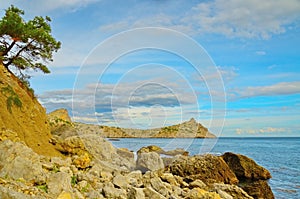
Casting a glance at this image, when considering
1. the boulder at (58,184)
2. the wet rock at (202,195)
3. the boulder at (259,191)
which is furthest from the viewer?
the boulder at (259,191)

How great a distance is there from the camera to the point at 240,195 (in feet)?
47.1

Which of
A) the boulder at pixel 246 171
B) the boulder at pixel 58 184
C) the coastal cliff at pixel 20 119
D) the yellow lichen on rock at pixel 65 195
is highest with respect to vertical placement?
the coastal cliff at pixel 20 119

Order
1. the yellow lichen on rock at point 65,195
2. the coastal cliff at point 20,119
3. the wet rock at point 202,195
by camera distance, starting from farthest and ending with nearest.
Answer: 1. the coastal cliff at point 20,119
2. the wet rock at point 202,195
3. the yellow lichen on rock at point 65,195

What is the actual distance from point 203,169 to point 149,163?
3.51 meters

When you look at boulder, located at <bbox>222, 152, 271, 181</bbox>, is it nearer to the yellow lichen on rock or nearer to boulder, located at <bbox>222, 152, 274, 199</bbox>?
boulder, located at <bbox>222, 152, 274, 199</bbox>

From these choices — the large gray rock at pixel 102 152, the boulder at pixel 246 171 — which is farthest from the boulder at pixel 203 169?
the large gray rock at pixel 102 152

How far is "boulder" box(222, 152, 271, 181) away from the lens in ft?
80.6

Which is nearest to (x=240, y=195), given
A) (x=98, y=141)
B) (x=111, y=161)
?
(x=111, y=161)

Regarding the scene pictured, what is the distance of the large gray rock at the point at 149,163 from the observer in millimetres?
20750

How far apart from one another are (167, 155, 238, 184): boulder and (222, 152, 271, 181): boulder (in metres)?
2.89

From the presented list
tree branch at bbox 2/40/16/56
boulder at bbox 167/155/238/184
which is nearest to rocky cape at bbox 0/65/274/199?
boulder at bbox 167/155/238/184

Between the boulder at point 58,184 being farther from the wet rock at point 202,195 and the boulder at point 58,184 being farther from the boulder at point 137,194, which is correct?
the wet rock at point 202,195

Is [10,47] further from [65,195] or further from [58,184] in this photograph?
[65,195]

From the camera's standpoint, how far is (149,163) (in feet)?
68.6
